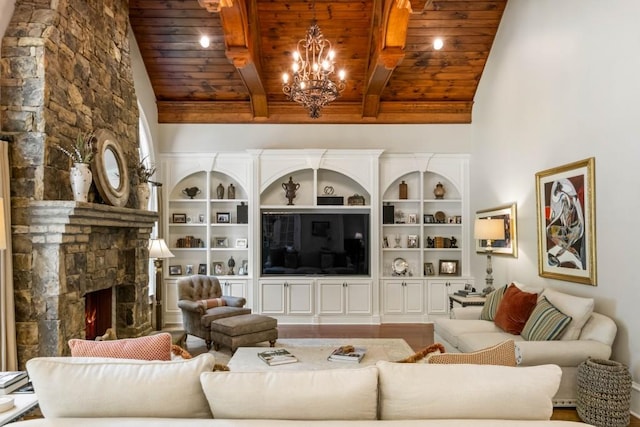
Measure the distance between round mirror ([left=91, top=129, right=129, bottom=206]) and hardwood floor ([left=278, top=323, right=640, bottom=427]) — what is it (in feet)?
9.85

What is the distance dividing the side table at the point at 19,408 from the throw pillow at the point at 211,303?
346 centimetres

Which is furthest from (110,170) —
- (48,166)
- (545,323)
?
(545,323)

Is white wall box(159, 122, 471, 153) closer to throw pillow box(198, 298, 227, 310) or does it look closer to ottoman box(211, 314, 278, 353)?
throw pillow box(198, 298, 227, 310)

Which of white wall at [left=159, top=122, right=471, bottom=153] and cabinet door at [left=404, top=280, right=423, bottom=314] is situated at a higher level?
white wall at [left=159, top=122, right=471, bottom=153]

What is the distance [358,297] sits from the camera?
294 inches

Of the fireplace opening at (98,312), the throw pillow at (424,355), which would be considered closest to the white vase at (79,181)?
the fireplace opening at (98,312)

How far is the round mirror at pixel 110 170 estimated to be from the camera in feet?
14.7

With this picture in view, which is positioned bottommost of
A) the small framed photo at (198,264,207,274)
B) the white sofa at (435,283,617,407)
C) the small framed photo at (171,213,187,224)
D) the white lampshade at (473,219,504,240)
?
the white sofa at (435,283,617,407)

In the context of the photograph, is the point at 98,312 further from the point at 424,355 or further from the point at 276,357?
the point at 424,355

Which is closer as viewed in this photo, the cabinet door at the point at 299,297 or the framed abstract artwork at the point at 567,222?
the framed abstract artwork at the point at 567,222

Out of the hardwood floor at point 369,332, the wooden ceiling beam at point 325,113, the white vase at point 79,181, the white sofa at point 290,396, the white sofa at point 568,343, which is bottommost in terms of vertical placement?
the hardwood floor at point 369,332

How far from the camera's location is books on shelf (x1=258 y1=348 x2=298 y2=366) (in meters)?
4.05

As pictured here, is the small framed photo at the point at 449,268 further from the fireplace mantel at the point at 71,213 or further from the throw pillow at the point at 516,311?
the fireplace mantel at the point at 71,213

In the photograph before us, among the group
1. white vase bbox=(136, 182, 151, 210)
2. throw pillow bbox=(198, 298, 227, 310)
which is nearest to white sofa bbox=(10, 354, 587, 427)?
white vase bbox=(136, 182, 151, 210)
